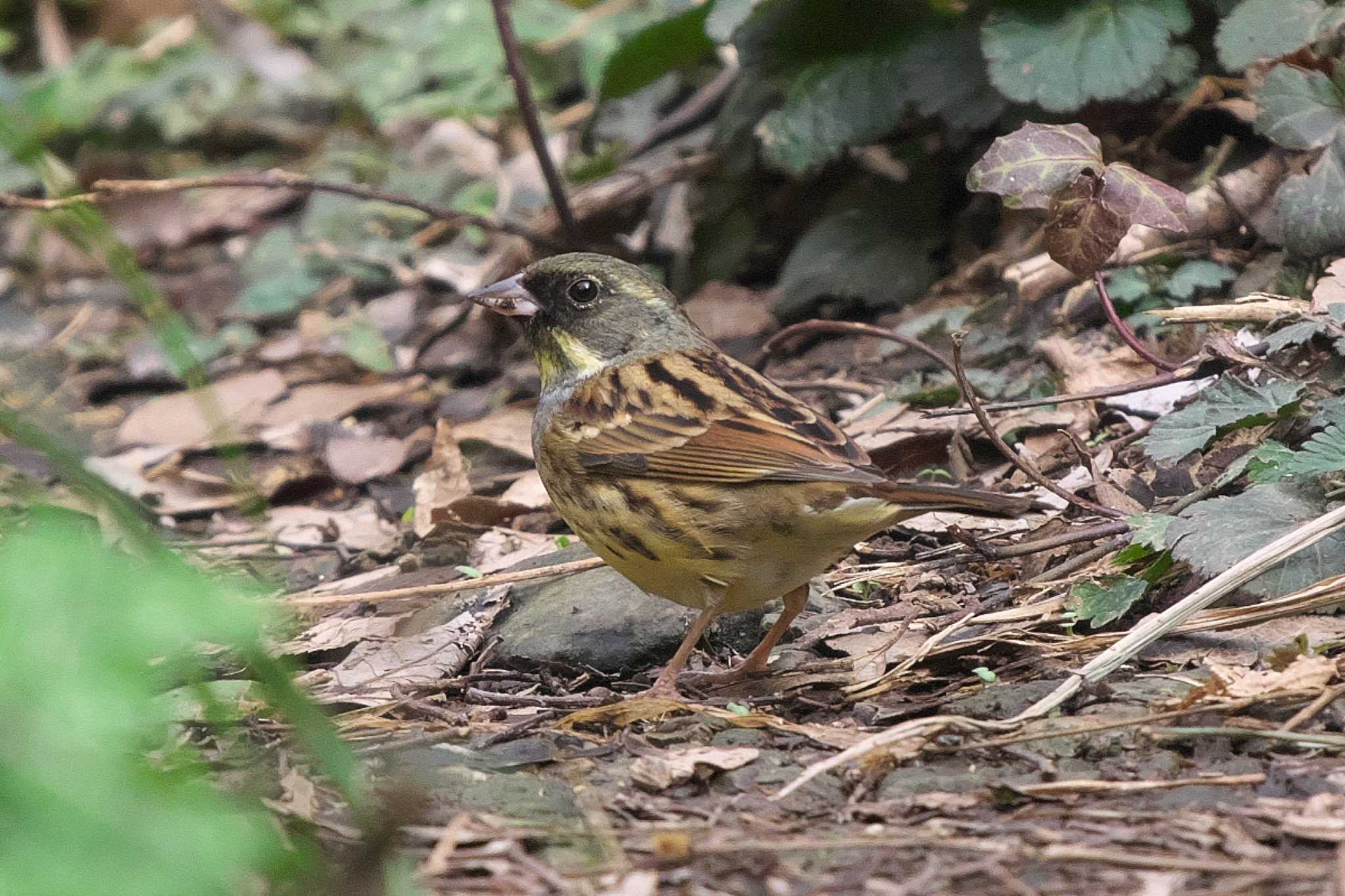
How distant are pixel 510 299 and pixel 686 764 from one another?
208 cm

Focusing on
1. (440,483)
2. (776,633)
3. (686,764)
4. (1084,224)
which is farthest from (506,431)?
(686,764)

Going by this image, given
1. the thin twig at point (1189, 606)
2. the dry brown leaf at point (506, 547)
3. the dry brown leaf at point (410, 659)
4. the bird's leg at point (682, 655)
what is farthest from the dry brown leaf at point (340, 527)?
the thin twig at point (1189, 606)

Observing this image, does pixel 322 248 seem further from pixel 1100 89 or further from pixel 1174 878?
pixel 1174 878

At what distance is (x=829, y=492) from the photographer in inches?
158

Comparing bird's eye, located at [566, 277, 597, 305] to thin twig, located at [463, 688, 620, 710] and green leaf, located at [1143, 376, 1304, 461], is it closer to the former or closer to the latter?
thin twig, located at [463, 688, 620, 710]

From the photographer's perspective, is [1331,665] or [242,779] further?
[1331,665]

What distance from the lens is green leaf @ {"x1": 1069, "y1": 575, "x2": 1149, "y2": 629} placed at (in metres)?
3.91

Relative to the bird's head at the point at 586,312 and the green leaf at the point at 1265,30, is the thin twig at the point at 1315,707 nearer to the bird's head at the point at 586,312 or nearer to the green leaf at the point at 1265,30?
the bird's head at the point at 586,312

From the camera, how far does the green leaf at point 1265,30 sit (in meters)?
5.09

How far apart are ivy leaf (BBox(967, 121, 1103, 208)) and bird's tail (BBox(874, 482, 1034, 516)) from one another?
100cm

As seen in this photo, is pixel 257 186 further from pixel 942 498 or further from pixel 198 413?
pixel 942 498

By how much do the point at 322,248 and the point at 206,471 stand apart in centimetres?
244

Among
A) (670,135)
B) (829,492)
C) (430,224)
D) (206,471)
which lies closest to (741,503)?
(829,492)

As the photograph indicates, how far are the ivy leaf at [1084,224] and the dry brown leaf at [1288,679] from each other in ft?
4.81
